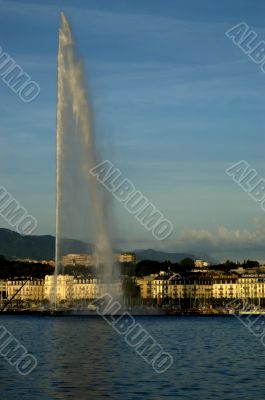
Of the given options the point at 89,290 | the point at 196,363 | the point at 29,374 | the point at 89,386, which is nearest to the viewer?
the point at 89,386

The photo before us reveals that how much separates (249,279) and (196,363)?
119254mm

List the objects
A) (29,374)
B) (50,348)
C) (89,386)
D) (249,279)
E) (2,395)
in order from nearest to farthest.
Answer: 1. (2,395)
2. (89,386)
3. (29,374)
4. (50,348)
5. (249,279)

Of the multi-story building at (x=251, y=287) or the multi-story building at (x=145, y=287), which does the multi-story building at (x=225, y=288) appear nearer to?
the multi-story building at (x=251, y=287)

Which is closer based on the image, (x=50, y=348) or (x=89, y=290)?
(x=50, y=348)

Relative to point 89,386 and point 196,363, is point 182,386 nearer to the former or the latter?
point 89,386

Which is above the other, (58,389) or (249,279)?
(249,279)

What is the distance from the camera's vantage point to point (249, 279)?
6038 inches

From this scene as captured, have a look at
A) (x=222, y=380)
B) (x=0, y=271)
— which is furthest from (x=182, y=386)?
(x=0, y=271)
